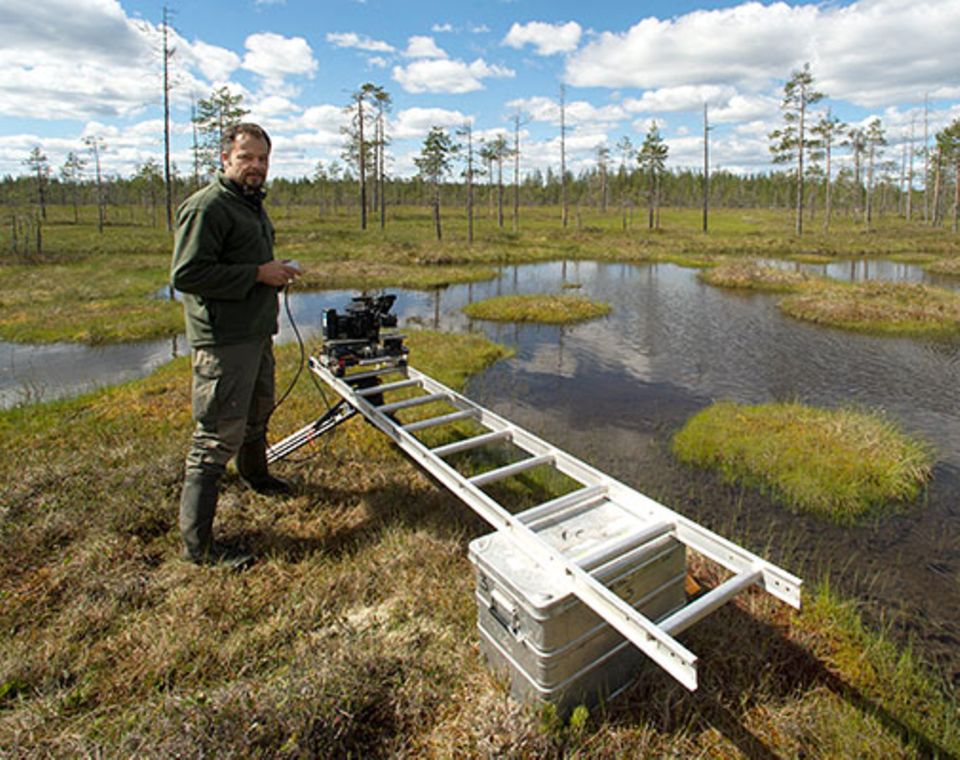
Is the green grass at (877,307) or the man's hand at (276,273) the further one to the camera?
the green grass at (877,307)

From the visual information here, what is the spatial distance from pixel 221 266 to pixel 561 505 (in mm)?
2775

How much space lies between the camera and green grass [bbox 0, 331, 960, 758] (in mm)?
2502

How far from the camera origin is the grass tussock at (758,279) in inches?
886

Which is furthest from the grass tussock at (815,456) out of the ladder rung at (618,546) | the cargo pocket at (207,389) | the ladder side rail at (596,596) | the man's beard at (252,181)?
the man's beard at (252,181)

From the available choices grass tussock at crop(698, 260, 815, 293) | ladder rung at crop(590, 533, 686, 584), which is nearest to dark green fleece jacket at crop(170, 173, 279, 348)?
ladder rung at crop(590, 533, 686, 584)

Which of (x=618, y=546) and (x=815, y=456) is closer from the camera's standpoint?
(x=618, y=546)

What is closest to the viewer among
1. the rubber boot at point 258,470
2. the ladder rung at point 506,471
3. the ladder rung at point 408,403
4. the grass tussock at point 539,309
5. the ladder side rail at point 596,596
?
the ladder side rail at point 596,596

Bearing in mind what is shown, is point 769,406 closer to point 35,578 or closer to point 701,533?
point 701,533

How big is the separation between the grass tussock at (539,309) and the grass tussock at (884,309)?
6.43m

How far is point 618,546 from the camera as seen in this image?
268 cm

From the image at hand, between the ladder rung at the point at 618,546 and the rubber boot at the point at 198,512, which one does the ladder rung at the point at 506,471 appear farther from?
the rubber boot at the point at 198,512

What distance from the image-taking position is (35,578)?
3746mm

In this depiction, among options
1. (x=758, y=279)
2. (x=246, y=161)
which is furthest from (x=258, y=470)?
(x=758, y=279)

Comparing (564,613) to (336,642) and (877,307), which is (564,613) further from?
(877,307)
